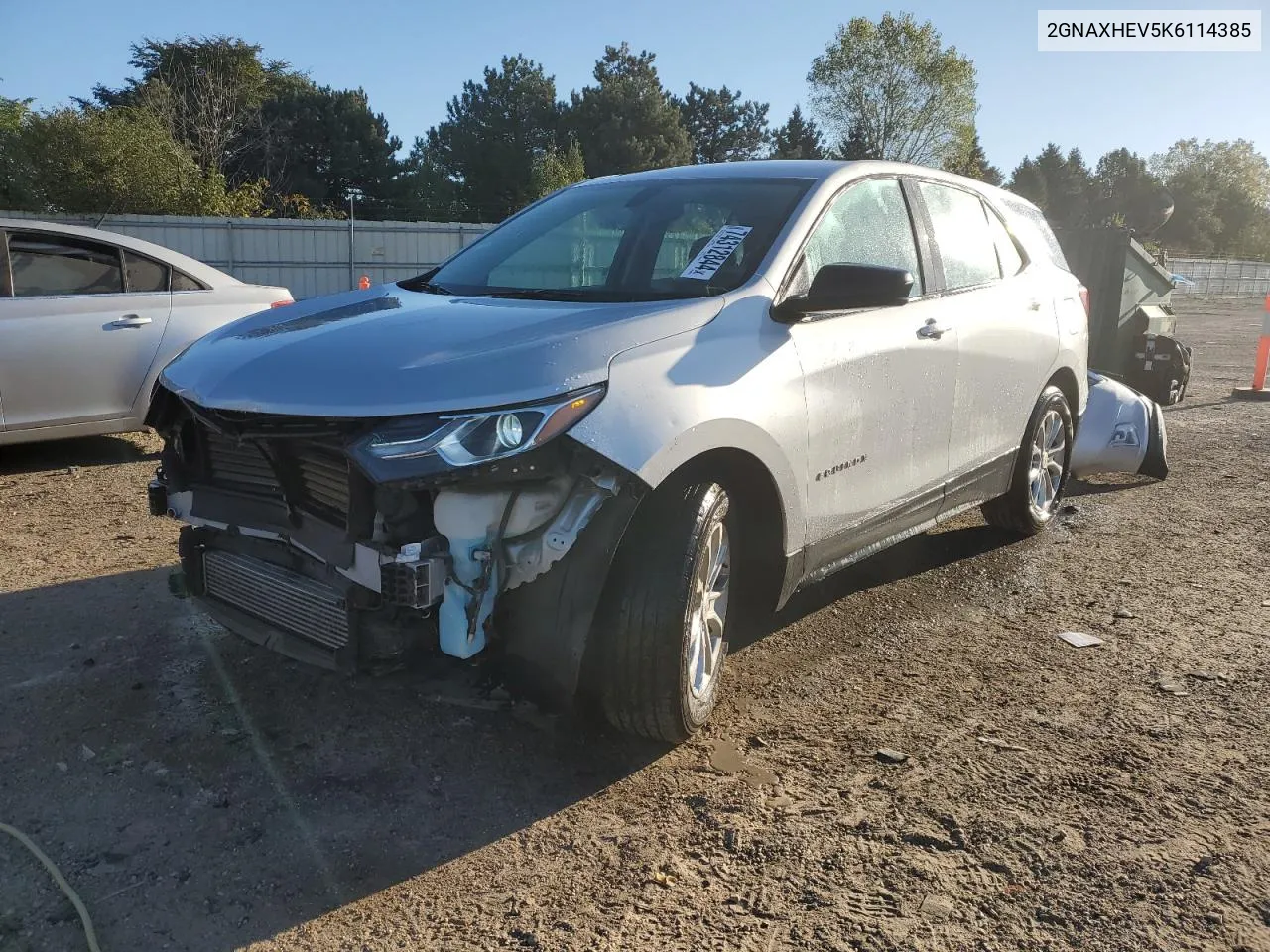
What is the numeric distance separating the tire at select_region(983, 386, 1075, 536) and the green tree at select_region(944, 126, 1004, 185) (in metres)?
43.8

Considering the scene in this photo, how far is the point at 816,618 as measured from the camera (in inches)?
170

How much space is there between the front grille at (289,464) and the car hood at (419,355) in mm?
140

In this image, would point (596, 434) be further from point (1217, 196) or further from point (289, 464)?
point (1217, 196)

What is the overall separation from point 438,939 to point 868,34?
63.1m

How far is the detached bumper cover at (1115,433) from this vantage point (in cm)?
676

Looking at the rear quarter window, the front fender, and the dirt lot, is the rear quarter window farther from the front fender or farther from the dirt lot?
the front fender

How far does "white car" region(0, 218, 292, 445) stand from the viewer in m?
6.08

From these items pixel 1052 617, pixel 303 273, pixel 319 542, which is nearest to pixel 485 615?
pixel 319 542

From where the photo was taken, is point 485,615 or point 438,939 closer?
point 438,939

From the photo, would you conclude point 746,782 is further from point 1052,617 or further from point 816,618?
point 1052,617

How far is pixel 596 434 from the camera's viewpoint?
2.63 m

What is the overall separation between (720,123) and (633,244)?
71.7 m

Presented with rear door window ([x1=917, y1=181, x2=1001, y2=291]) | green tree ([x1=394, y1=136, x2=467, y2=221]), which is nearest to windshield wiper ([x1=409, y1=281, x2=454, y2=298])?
rear door window ([x1=917, y1=181, x2=1001, y2=291])

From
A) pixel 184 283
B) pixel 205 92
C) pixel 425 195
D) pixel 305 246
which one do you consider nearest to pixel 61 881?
pixel 184 283
